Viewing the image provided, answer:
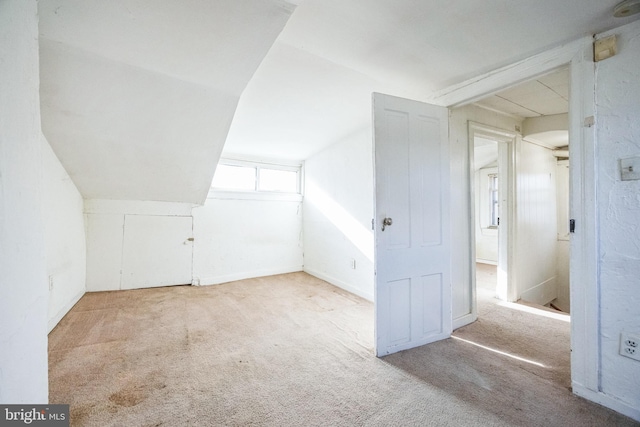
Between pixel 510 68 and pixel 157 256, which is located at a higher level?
pixel 510 68

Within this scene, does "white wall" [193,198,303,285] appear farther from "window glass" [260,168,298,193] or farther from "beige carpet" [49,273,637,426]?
"beige carpet" [49,273,637,426]

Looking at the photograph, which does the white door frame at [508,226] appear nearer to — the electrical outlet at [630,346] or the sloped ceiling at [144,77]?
the electrical outlet at [630,346]

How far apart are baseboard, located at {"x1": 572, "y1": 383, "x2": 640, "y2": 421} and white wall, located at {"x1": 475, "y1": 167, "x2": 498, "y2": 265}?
4.89 meters

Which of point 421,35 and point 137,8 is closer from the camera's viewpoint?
point 137,8

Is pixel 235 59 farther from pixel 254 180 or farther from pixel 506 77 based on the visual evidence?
pixel 254 180

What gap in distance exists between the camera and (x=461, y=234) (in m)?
2.48

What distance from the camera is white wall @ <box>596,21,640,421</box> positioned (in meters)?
1.36

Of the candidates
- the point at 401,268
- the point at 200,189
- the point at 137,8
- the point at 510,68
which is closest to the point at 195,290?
the point at 200,189

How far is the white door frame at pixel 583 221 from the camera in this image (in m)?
A: 1.48

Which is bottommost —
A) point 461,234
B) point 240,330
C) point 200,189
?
point 240,330

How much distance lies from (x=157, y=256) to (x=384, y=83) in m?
3.70

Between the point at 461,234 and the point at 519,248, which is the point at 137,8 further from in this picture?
the point at 519,248

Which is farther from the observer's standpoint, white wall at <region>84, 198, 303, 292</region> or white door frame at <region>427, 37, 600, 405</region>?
white wall at <region>84, 198, 303, 292</region>

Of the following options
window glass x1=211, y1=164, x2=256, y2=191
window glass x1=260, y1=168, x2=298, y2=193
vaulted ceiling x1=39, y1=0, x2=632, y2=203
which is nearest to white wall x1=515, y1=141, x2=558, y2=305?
vaulted ceiling x1=39, y1=0, x2=632, y2=203
